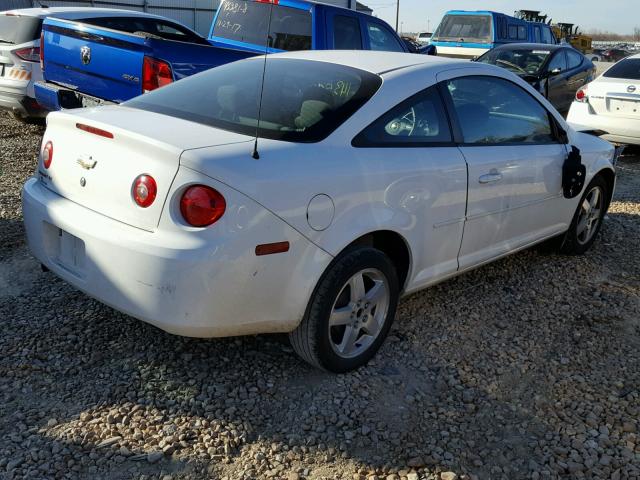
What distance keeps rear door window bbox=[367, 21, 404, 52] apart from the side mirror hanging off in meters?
4.48

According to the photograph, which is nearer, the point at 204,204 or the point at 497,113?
the point at 204,204

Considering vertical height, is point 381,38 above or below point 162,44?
above

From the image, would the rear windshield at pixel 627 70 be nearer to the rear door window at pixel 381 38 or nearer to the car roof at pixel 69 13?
the rear door window at pixel 381 38

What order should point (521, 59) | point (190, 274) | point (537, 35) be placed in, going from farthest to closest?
point (537, 35), point (521, 59), point (190, 274)

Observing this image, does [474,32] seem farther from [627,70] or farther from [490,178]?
[490,178]

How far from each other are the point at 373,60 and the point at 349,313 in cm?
152

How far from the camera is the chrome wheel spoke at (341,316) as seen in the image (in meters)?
3.13

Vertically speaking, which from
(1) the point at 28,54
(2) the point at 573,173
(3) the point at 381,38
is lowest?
(2) the point at 573,173

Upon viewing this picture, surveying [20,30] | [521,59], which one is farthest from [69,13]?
[521,59]

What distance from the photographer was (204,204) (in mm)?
2611

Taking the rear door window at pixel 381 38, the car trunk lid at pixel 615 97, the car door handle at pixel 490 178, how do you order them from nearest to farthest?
the car door handle at pixel 490 178 < the car trunk lid at pixel 615 97 < the rear door window at pixel 381 38

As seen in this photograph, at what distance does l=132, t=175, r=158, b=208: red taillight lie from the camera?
2680 millimetres

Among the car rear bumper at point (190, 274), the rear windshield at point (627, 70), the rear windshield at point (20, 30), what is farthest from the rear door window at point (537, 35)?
the car rear bumper at point (190, 274)

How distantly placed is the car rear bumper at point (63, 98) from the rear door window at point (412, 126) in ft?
12.9
